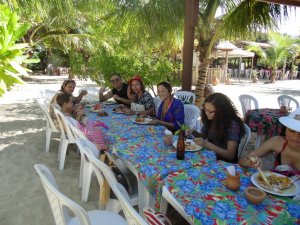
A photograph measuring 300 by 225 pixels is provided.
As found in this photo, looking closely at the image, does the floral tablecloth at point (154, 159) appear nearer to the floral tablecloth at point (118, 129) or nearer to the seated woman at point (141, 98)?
the floral tablecloth at point (118, 129)

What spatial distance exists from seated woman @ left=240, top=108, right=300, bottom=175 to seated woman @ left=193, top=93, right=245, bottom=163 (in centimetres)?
30

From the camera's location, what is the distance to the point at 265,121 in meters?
4.80

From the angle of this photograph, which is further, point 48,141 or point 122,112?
point 48,141

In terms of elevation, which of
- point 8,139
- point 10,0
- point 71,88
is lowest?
point 8,139

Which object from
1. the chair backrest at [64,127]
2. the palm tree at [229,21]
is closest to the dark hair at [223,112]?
the chair backrest at [64,127]

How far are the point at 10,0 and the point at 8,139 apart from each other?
11.5ft

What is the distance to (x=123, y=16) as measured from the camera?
6.94 metres

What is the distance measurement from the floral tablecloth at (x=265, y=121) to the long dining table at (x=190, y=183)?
2539mm

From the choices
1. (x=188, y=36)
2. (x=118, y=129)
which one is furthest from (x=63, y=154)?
(x=188, y=36)

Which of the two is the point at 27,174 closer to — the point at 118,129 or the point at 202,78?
the point at 118,129

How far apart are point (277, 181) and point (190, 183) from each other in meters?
0.63

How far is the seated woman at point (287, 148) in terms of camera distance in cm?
213

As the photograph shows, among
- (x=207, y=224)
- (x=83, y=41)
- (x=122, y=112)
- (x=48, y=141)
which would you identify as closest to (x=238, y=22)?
(x=122, y=112)

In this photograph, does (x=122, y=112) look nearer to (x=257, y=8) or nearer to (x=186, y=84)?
(x=186, y=84)
